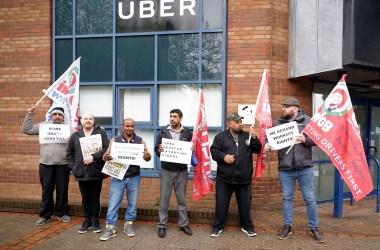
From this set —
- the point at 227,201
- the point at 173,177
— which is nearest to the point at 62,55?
the point at 173,177

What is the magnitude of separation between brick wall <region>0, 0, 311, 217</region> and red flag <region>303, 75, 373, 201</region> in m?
1.47

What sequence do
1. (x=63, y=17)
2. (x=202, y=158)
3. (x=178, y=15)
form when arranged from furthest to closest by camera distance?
1. (x=63, y=17)
2. (x=178, y=15)
3. (x=202, y=158)

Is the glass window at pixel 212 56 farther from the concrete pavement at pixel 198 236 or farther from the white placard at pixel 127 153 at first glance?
the concrete pavement at pixel 198 236

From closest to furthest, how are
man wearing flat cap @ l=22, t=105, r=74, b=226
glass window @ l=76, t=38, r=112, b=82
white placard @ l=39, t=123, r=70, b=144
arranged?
white placard @ l=39, t=123, r=70, b=144, man wearing flat cap @ l=22, t=105, r=74, b=226, glass window @ l=76, t=38, r=112, b=82

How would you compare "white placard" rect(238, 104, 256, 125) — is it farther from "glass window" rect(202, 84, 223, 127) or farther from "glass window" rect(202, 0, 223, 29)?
"glass window" rect(202, 0, 223, 29)

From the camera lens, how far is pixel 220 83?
6.38m

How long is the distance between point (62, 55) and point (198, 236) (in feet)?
14.5


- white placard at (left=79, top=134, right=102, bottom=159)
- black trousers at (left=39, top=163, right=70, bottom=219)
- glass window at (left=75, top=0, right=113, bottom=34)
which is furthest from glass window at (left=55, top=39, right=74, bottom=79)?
white placard at (left=79, top=134, right=102, bottom=159)

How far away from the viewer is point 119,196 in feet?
17.0

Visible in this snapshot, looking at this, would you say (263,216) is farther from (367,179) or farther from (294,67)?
(294,67)

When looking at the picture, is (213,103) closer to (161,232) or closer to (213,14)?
(213,14)

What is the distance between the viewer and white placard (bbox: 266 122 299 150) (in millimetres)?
4891

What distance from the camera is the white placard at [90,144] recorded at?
5125 millimetres

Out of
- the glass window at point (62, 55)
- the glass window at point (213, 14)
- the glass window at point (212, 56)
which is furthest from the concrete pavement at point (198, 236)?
the glass window at point (213, 14)
